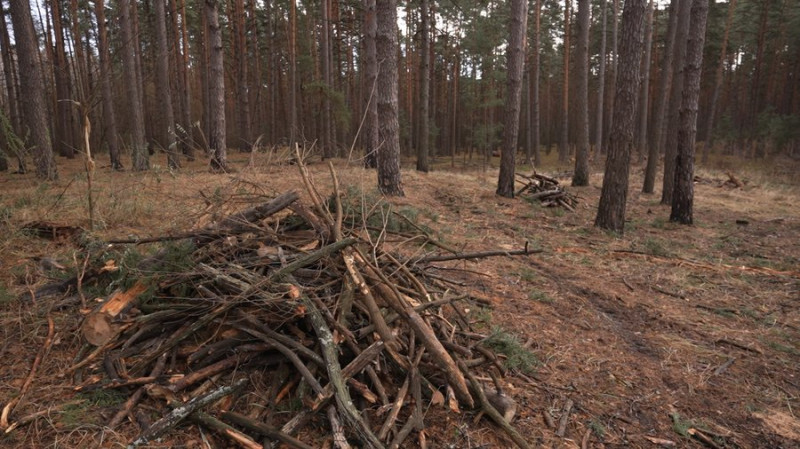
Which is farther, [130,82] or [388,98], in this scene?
[130,82]

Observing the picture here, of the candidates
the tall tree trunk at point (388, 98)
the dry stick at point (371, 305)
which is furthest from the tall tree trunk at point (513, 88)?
the dry stick at point (371, 305)

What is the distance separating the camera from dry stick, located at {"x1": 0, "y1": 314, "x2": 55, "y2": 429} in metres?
2.45

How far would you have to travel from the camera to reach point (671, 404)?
3.46 metres

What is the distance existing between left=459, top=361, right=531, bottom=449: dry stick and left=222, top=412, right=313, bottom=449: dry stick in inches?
43.0

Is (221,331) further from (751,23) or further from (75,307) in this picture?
(751,23)

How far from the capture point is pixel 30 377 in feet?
8.95

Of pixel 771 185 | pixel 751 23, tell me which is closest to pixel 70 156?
pixel 771 185

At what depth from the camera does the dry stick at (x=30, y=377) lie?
245 cm

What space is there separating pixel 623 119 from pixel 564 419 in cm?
713

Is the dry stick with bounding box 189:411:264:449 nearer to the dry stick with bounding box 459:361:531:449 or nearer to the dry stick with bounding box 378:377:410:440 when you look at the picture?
the dry stick with bounding box 378:377:410:440

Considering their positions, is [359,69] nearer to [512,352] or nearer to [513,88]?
[513,88]

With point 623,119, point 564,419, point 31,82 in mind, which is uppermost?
point 31,82

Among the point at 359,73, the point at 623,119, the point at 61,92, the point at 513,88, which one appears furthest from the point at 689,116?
the point at 61,92

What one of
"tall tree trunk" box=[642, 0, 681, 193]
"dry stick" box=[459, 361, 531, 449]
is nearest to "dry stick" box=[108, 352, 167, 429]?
"dry stick" box=[459, 361, 531, 449]
